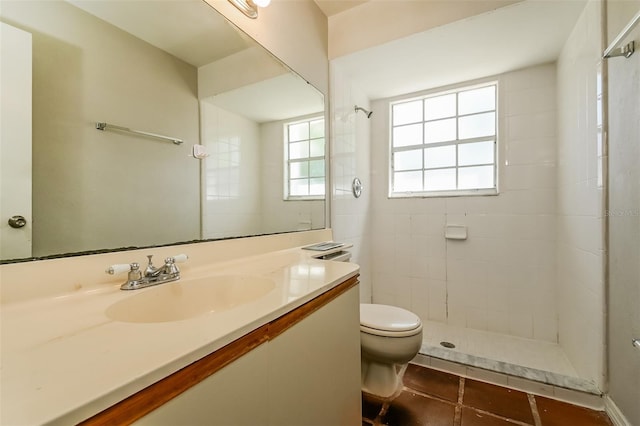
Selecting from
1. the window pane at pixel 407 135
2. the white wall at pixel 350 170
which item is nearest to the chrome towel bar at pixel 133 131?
the white wall at pixel 350 170

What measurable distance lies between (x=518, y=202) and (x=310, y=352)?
215 cm

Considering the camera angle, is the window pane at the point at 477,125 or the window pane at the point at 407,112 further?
the window pane at the point at 407,112

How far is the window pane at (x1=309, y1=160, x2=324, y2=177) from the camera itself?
183 cm

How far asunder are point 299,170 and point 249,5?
2.88 feet

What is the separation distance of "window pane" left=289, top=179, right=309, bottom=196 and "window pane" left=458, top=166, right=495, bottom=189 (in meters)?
1.44

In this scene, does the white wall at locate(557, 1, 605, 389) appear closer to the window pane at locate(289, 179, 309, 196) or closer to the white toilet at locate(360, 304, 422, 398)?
the white toilet at locate(360, 304, 422, 398)

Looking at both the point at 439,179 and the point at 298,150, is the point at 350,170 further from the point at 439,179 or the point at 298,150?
the point at 439,179

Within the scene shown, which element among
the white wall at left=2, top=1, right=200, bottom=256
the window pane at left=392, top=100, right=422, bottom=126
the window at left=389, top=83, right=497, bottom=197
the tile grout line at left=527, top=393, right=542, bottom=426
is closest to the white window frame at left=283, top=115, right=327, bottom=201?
the white wall at left=2, top=1, right=200, bottom=256

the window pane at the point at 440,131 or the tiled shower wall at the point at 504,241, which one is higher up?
the window pane at the point at 440,131

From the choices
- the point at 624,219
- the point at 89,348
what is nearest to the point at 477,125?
the point at 624,219

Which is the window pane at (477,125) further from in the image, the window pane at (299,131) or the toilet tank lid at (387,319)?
the toilet tank lid at (387,319)

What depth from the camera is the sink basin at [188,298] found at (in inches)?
28.2

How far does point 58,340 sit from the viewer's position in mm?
467

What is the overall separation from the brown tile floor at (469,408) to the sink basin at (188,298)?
37.1 inches
